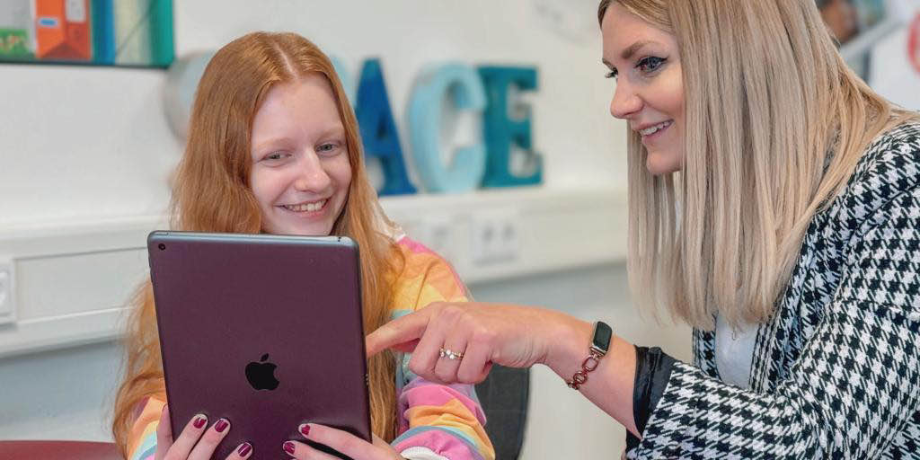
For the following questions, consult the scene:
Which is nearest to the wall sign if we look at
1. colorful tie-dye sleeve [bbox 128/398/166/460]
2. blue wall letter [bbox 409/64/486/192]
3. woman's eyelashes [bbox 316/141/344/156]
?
blue wall letter [bbox 409/64/486/192]

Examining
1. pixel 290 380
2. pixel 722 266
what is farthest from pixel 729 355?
pixel 290 380

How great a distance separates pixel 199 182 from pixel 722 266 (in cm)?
75

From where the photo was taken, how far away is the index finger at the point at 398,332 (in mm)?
1136

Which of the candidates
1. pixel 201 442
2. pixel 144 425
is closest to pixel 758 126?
pixel 201 442

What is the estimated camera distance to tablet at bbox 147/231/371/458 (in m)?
1.05

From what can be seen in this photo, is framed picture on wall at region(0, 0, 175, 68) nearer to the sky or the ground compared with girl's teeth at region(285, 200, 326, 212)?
nearer to the sky

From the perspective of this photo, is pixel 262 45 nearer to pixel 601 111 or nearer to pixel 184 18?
pixel 184 18

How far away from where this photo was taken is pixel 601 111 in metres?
2.77

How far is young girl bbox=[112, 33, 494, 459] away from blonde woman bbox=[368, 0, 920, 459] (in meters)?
0.29

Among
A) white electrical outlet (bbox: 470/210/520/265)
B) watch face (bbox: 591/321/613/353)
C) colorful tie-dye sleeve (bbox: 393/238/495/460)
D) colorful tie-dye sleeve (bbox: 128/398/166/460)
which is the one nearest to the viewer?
watch face (bbox: 591/321/613/353)

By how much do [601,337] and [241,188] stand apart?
1.97ft

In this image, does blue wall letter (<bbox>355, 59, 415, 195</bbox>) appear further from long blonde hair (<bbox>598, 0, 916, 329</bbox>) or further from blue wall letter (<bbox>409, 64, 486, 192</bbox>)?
long blonde hair (<bbox>598, 0, 916, 329</bbox>)

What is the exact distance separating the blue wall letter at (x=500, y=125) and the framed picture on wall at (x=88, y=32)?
0.81 metres

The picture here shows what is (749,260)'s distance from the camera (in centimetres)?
135
